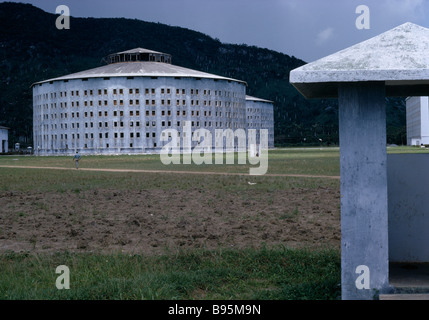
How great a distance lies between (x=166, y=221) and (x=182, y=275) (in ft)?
17.1

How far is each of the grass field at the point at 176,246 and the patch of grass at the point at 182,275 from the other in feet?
0.04

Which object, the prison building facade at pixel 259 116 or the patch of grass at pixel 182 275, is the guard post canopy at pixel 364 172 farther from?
the prison building facade at pixel 259 116

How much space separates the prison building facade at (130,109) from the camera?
91.7m

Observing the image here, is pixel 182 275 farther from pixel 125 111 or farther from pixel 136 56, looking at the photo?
pixel 136 56

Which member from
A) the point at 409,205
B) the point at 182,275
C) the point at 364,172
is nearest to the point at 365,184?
the point at 364,172

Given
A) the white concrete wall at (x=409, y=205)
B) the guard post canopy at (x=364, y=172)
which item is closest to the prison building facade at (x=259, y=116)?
the white concrete wall at (x=409, y=205)

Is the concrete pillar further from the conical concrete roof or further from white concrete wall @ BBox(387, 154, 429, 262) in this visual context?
white concrete wall @ BBox(387, 154, 429, 262)

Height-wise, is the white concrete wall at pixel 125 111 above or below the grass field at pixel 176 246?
above

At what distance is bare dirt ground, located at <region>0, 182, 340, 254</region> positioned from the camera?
920 cm

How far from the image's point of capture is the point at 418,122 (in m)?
122

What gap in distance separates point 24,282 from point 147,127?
86.0m

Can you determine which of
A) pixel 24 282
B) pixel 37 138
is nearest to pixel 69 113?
pixel 37 138
